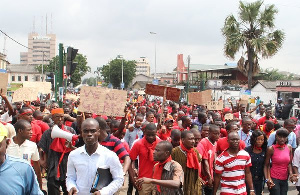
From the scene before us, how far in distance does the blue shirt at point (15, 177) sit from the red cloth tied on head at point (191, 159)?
113 inches

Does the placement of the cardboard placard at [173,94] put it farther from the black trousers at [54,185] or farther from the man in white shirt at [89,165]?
the man in white shirt at [89,165]

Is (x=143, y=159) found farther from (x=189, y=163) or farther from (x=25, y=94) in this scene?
(x=25, y=94)

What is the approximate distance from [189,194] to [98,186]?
83.4 inches

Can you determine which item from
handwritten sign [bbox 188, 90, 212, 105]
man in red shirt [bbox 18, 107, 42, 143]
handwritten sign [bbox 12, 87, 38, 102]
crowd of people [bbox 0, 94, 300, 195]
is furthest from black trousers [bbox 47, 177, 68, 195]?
handwritten sign [bbox 188, 90, 212, 105]

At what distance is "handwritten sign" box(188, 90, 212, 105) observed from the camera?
1210 centimetres

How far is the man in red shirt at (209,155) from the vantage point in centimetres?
559

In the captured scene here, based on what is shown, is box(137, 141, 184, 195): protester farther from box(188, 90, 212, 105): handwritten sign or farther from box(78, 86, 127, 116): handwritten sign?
box(188, 90, 212, 105): handwritten sign

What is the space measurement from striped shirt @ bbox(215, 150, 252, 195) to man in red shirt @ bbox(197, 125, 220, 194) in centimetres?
35

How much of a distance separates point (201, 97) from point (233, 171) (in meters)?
7.03

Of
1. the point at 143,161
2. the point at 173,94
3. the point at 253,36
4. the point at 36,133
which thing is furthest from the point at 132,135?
the point at 253,36

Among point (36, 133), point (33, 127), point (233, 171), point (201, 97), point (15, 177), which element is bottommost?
point (233, 171)

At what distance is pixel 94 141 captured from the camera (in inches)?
139

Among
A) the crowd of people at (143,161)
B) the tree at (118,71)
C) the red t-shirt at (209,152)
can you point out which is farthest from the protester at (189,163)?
the tree at (118,71)

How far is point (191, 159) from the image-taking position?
526cm
